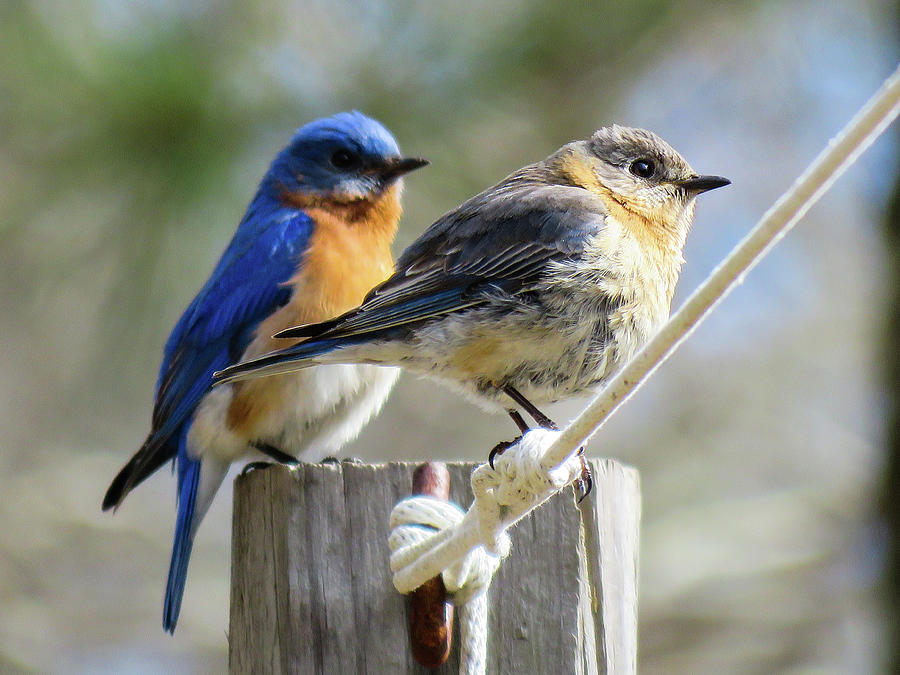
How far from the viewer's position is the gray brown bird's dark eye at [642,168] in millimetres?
3295

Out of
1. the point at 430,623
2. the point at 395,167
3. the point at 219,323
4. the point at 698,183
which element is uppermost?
the point at 395,167

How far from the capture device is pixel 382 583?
203 centimetres

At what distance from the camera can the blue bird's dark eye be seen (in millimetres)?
3873

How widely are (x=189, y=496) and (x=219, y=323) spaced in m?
0.55

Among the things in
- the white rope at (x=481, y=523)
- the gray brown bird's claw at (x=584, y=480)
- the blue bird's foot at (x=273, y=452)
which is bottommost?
the white rope at (x=481, y=523)

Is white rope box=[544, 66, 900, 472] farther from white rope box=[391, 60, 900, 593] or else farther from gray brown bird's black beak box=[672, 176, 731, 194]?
gray brown bird's black beak box=[672, 176, 731, 194]

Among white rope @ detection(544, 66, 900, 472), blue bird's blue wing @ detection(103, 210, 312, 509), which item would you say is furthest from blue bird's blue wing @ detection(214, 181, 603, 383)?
white rope @ detection(544, 66, 900, 472)

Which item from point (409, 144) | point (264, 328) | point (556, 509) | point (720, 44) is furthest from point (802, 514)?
point (556, 509)

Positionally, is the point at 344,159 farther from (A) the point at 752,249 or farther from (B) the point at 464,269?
(A) the point at 752,249

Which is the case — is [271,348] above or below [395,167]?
below

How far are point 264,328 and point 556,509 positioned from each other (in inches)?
65.8

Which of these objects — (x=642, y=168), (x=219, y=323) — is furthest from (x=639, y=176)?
(x=219, y=323)

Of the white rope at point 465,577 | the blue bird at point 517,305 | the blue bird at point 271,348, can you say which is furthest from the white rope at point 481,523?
the blue bird at point 271,348

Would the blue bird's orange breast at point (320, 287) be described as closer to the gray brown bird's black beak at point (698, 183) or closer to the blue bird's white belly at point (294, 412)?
the blue bird's white belly at point (294, 412)
